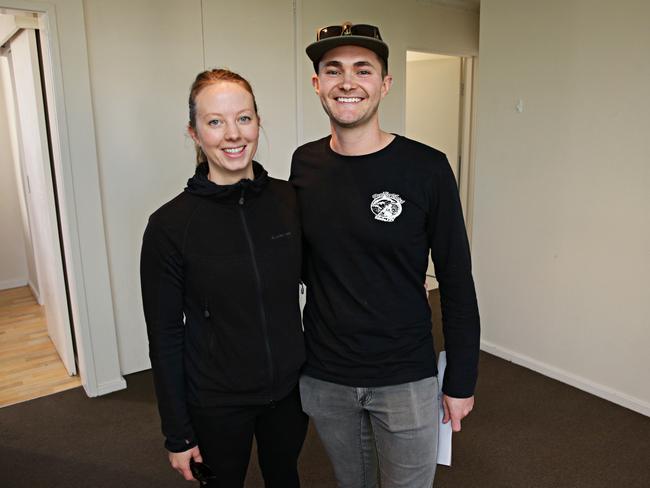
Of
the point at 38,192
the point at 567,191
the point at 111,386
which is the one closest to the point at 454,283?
the point at 567,191

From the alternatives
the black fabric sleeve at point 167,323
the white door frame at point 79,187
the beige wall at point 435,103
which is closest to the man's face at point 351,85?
the black fabric sleeve at point 167,323

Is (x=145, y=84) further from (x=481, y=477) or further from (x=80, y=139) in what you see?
(x=481, y=477)

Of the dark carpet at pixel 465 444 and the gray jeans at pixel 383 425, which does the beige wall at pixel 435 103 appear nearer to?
the dark carpet at pixel 465 444

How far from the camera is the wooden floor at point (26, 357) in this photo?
3199 millimetres

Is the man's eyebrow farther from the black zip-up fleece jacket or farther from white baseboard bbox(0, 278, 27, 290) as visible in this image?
white baseboard bbox(0, 278, 27, 290)

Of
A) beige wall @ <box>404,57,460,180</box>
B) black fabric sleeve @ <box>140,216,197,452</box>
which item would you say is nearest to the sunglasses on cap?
black fabric sleeve @ <box>140,216,197,452</box>

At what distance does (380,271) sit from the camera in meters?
1.35

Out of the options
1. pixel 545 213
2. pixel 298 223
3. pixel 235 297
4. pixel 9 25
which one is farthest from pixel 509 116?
pixel 9 25

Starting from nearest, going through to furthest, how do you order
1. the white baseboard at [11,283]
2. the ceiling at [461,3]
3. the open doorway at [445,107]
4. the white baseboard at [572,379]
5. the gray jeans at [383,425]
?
the gray jeans at [383,425], the white baseboard at [572,379], the ceiling at [461,3], the open doorway at [445,107], the white baseboard at [11,283]

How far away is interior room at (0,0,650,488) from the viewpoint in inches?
102

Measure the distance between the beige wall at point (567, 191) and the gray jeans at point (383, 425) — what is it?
196 centimetres

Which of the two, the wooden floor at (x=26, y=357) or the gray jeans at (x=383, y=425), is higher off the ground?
the gray jeans at (x=383, y=425)

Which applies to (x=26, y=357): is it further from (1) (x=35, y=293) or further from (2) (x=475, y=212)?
(2) (x=475, y=212)

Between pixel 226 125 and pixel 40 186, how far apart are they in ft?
7.87
